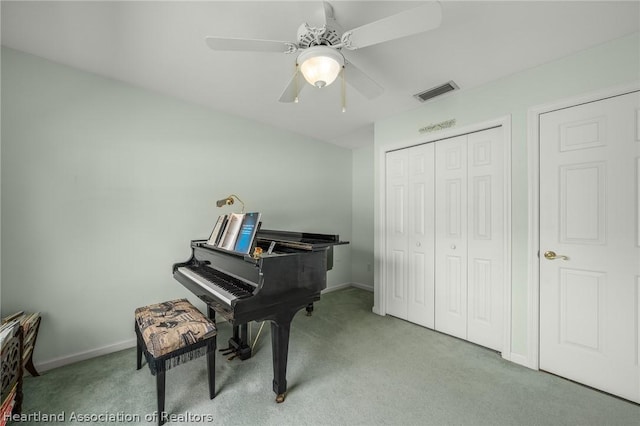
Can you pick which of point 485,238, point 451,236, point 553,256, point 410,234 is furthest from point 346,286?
point 553,256

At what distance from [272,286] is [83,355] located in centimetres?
198

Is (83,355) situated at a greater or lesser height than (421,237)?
lesser

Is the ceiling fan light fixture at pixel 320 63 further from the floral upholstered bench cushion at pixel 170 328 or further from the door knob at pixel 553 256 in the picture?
the door knob at pixel 553 256

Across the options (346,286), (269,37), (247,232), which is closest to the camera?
(269,37)

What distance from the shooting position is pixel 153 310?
190cm

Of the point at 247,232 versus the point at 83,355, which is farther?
the point at 83,355

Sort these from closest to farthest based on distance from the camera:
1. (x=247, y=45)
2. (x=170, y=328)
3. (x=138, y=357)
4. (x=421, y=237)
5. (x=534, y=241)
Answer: (x=247, y=45) → (x=170, y=328) → (x=138, y=357) → (x=534, y=241) → (x=421, y=237)

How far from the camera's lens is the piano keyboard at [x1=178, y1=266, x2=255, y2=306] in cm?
157

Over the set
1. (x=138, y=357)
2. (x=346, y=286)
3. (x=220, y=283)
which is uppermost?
(x=220, y=283)

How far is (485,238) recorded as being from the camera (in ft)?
7.97

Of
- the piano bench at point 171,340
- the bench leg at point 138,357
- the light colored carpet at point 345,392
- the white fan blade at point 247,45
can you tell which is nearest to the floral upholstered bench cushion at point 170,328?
the piano bench at point 171,340

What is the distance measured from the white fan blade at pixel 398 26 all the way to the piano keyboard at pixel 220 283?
157 centimetres

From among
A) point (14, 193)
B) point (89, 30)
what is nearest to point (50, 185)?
point (14, 193)

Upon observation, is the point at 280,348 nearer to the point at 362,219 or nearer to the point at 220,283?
the point at 220,283
